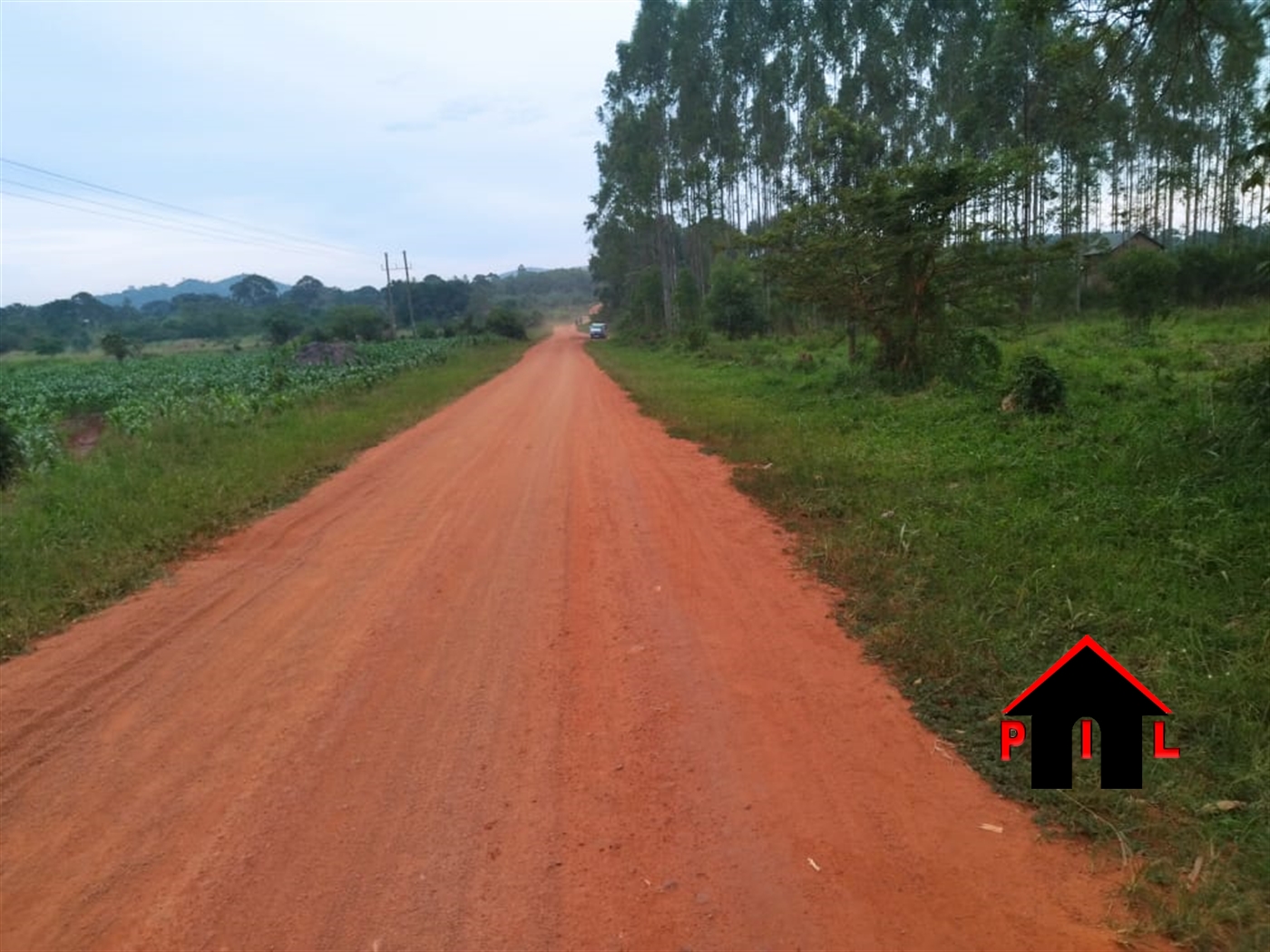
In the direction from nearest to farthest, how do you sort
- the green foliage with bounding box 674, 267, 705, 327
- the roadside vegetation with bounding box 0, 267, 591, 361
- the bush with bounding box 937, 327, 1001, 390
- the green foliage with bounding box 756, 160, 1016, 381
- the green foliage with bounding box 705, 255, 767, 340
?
the green foliage with bounding box 756, 160, 1016, 381, the bush with bounding box 937, 327, 1001, 390, the green foliage with bounding box 705, 255, 767, 340, the green foliage with bounding box 674, 267, 705, 327, the roadside vegetation with bounding box 0, 267, 591, 361

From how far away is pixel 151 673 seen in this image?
4785 mm

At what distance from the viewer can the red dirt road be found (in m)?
2.71

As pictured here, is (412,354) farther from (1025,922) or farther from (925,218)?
(1025,922)

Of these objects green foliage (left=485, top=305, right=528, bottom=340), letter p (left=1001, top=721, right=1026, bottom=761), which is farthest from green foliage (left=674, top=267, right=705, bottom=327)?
letter p (left=1001, top=721, right=1026, bottom=761)

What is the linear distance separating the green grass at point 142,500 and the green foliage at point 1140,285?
18.3m

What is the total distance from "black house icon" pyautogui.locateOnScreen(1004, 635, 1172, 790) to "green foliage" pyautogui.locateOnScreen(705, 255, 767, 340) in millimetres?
31614

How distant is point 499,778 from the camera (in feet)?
11.6

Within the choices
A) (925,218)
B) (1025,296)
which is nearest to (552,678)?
(925,218)

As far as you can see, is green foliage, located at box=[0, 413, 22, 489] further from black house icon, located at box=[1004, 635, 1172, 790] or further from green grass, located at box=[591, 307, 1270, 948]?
black house icon, located at box=[1004, 635, 1172, 790]

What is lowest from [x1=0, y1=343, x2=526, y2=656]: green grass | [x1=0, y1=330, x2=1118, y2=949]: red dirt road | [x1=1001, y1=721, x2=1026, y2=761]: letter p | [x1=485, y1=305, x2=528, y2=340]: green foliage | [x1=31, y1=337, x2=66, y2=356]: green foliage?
[x1=1001, y1=721, x2=1026, y2=761]: letter p

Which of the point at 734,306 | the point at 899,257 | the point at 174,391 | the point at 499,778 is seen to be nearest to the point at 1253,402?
the point at 499,778

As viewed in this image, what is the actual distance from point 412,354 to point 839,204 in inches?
1068

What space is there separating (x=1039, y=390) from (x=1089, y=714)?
328 inches

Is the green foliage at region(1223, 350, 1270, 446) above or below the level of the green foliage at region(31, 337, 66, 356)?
below
